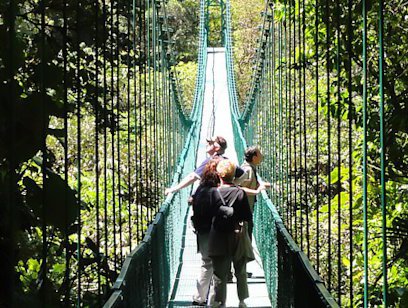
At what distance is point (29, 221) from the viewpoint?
238 cm

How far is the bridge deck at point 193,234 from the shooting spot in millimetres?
6242

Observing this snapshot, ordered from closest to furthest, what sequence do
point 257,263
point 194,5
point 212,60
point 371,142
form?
point 371,142, point 257,263, point 212,60, point 194,5

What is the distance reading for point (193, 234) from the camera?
29.8 feet

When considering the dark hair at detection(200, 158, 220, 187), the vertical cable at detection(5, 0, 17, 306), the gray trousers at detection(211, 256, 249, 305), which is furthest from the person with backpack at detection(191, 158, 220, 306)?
the vertical cable at detection(5, 0, 17, 306)

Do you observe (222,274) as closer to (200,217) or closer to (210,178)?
(200,217)

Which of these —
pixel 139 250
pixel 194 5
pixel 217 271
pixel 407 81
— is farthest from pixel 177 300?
pixel 194 5

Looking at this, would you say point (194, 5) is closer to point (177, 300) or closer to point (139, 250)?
point (177, 300)

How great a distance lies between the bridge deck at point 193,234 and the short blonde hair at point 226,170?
1.19m

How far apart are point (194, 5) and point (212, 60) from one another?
9.29 metres

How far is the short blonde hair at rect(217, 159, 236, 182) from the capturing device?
5.00 meters

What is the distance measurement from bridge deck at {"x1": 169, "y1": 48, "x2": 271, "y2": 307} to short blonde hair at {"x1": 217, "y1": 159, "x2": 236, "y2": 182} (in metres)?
1.19

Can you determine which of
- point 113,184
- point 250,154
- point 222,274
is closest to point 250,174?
point 250,154

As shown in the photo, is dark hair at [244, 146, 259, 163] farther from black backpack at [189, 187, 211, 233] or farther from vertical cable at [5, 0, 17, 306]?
vertical cable at [5, 0, 17, 306]

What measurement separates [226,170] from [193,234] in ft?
13.6
